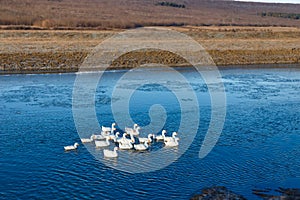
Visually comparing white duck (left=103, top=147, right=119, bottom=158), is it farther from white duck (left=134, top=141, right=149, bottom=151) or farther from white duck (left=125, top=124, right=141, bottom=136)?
white duck (left=125, top=124, right=141, bottom=136)

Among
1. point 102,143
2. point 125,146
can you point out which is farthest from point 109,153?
point 102,143

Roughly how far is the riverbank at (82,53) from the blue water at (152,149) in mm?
8417

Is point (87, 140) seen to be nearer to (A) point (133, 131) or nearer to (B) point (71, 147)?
(B) point (71, 147)

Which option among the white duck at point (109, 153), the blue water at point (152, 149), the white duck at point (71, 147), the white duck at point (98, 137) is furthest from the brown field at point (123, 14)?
the white duck at point (109, 153)

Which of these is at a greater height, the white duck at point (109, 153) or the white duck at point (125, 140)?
the white duck at point (125, 140)

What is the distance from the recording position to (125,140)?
51.0 ft

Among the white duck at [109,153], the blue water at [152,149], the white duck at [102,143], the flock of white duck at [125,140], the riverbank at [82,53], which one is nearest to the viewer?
the blue water at [152,149]

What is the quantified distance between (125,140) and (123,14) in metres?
77.4

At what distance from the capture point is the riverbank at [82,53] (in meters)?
33.7

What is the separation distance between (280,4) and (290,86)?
123441mm

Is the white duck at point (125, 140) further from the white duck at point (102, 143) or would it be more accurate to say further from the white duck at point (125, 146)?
the white duck at point (102, 143)

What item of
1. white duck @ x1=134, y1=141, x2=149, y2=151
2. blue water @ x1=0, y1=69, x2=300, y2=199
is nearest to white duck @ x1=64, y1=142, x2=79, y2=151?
blue water @ x1=0, y1=69, x2=300, y2=199

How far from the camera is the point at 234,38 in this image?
2279 inches

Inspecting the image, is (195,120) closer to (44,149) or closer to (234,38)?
(44,149)
